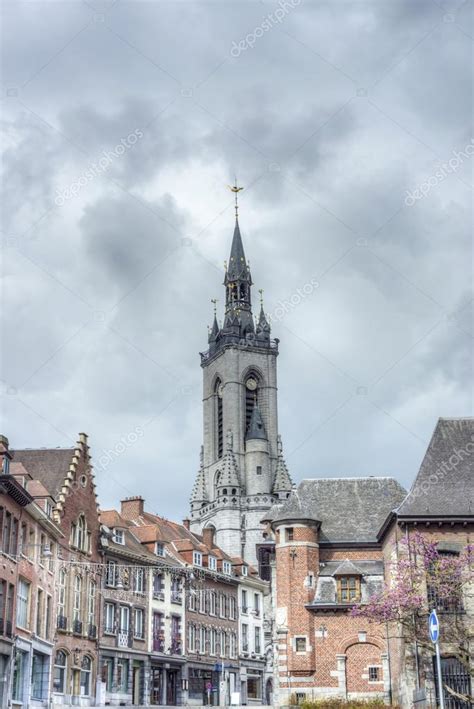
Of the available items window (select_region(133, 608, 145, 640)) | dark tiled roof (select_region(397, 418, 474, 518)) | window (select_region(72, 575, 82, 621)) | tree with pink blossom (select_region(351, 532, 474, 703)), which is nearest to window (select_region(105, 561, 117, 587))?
window (select_region(133, 608, 145, 640))

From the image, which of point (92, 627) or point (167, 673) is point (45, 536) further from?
point (167, 673)

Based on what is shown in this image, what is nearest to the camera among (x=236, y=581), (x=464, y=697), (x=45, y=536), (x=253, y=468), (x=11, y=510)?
(x=464, y=697)

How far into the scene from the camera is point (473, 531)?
4156 cm

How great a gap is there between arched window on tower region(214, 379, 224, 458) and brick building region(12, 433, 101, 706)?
2613 inches

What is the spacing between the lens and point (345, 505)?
171 ft

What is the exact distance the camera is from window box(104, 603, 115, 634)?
5266 centimetres

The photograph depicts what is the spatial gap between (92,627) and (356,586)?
14470 millimetres

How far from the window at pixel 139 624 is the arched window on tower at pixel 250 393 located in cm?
6351

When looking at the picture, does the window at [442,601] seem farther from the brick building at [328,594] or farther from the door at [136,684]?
the door at [136,684]

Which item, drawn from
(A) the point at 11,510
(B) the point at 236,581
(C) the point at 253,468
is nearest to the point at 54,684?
(A) the point at 11,510

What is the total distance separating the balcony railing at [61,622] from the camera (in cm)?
4694

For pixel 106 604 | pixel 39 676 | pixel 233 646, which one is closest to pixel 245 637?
pixel 233 646

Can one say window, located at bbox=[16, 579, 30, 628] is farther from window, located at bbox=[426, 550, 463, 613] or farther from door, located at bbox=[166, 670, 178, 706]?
door, located at bbox=[166, 670, 178, 706]

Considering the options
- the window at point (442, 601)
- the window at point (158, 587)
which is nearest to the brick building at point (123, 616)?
the window at point (158, 587)
